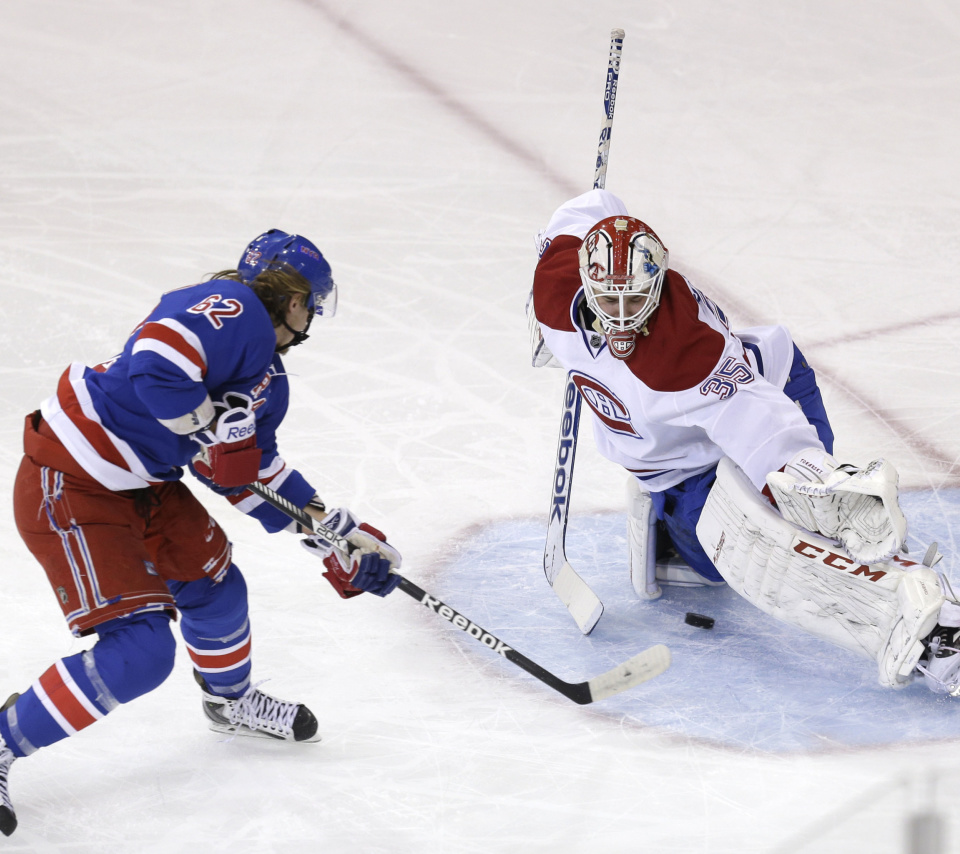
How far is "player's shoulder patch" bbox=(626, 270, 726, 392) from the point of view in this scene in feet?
8.59

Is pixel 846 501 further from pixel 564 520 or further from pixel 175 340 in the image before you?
pixel 175 340

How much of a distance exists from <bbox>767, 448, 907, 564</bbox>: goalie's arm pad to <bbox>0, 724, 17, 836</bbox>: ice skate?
157 centimetres

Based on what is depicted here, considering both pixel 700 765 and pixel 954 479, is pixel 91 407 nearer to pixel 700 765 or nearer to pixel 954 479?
pixel 700 765

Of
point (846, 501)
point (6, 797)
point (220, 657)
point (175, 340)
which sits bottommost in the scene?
point (6, 797)

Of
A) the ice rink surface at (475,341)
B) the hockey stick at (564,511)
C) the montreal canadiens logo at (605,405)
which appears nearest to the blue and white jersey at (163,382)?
the ice rink surface at (475,341)

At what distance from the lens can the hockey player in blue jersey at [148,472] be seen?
2170 millimetres

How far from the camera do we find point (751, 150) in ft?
18.6

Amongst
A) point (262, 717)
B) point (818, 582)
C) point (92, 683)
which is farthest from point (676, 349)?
point (92, 683)

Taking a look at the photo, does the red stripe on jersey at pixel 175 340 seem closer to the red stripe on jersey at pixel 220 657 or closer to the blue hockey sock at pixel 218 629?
the blue hockey sock at pixel 218 629

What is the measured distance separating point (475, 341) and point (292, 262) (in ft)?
6.80

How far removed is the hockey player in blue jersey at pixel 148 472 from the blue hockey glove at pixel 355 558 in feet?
0.71

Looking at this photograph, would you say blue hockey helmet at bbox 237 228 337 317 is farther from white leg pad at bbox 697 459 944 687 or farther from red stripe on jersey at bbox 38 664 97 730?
white leg pad at bbox 697 459 944 687

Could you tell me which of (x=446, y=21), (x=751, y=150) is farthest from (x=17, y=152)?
(x=751, y=150)

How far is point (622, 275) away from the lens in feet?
8.40
